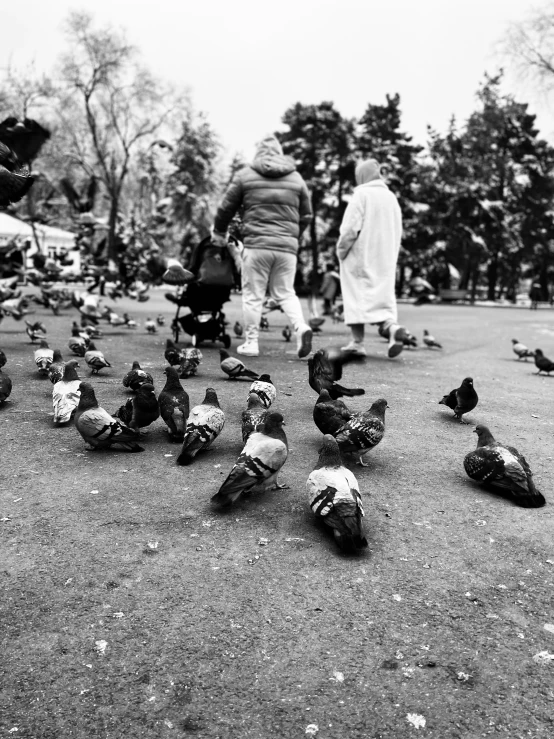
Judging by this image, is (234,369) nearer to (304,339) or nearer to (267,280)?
(304,339)

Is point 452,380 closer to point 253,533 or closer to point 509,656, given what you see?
point 253,533

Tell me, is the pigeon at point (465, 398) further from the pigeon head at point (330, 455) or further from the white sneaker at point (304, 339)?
the white sneaker at point (304, 339)

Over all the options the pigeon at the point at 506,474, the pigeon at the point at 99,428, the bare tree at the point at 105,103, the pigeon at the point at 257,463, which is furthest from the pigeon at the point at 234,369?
the bare tree at the point at 105,103

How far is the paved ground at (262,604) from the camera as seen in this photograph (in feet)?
6.46

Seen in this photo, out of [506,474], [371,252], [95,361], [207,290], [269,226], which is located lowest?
[506,474]

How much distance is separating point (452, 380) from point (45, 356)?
448 cm

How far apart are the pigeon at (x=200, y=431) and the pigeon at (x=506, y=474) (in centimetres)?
157

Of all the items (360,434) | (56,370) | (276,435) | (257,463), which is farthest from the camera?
(56,370)

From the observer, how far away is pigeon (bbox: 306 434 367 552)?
2830mm

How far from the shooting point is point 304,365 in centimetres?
783

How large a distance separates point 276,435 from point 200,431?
69 cm

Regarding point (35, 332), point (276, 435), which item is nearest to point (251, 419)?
point (276, 435)

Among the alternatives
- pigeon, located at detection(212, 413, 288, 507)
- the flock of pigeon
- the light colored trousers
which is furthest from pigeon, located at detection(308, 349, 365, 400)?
the light colored trousers

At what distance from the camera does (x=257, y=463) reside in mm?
3219
